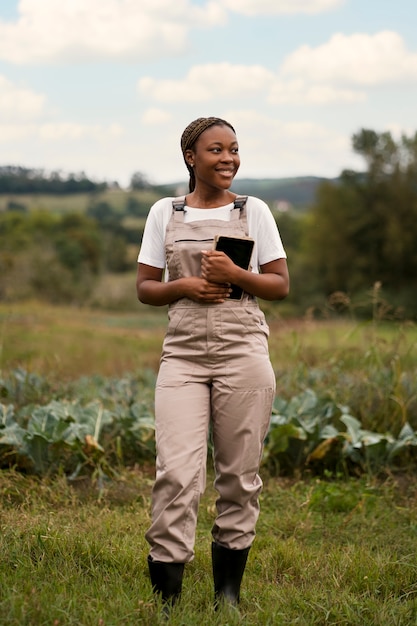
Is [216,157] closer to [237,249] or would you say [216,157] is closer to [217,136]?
[217,136]

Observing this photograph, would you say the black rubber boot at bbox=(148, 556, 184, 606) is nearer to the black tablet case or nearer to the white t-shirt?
the black tablet case

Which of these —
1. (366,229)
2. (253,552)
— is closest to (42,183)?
(366,229)

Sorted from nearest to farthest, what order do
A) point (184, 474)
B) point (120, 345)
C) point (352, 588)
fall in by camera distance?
point (184, 474), point (352, 588), point (120, 345)

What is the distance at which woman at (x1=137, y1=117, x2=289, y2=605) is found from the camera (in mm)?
3264

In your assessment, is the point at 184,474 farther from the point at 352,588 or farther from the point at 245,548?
the point at 352,588

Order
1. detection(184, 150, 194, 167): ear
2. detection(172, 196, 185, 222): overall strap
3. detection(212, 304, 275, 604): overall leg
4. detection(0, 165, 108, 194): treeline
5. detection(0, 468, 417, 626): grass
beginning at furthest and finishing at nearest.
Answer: detection(0, 165, 108, 194): treeline < detection(184, 150, 194, 167): ear < detection(172, 196, 185, 222): overall strap < detection(212, 304, 275, 604): overall leg < detection(0, 468, 417, 626): grass

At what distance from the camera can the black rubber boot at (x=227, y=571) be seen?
11.2ft

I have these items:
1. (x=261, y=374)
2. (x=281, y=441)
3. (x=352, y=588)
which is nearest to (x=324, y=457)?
(x=281, y=441)

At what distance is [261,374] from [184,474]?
0.48 metres

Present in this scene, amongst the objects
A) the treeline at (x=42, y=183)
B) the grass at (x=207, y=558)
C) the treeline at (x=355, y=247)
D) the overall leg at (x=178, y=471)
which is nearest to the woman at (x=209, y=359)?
the overall leg at (x=178, y=471)

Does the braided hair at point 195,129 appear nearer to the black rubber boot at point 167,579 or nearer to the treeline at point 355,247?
the black rubber boot at point 167,579

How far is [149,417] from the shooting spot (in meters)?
5.93

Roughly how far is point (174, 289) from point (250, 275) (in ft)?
0.96

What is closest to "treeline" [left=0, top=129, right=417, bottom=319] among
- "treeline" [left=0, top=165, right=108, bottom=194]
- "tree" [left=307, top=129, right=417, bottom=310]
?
"tree" [left=307, top=129, right=417, bottom=310]
